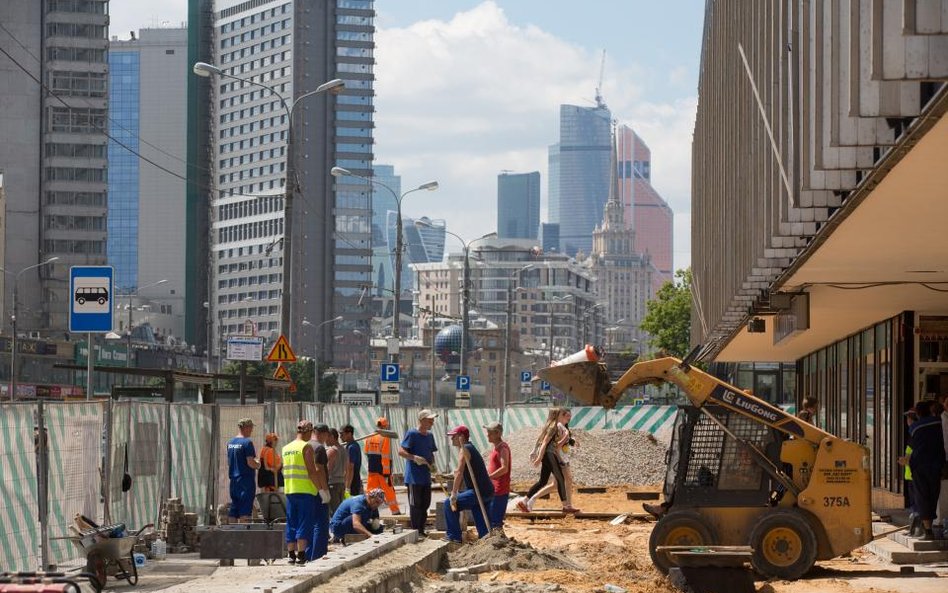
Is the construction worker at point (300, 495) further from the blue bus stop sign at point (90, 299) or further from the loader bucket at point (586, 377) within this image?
the loader bucket at point (586, 377)

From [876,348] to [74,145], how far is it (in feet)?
437

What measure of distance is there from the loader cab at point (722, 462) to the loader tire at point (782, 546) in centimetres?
33

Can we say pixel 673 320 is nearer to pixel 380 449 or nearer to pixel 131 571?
pixel 380 449

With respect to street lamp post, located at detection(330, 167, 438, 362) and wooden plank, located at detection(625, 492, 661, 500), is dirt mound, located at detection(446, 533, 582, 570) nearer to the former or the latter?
wooden plank, located at detection(625, 492, 661, 500)

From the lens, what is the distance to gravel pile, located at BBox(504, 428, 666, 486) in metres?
42.0

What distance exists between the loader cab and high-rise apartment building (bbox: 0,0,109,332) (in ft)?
448

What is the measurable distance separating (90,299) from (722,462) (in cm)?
744

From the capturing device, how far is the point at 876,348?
87.6 feet

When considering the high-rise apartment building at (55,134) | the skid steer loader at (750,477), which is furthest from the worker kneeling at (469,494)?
the high-rise apartment building at (55,134)

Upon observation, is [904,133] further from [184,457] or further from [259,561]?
[184,457]

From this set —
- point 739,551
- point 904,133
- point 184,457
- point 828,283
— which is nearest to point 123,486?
point 184,457

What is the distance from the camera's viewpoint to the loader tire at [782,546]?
1609 cm

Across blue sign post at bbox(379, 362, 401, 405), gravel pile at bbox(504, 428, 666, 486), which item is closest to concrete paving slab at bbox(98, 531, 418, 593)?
blue sign post at bbox(379, 362, 401, 405)

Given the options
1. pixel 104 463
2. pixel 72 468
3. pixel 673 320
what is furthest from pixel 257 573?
pixel 673 320
